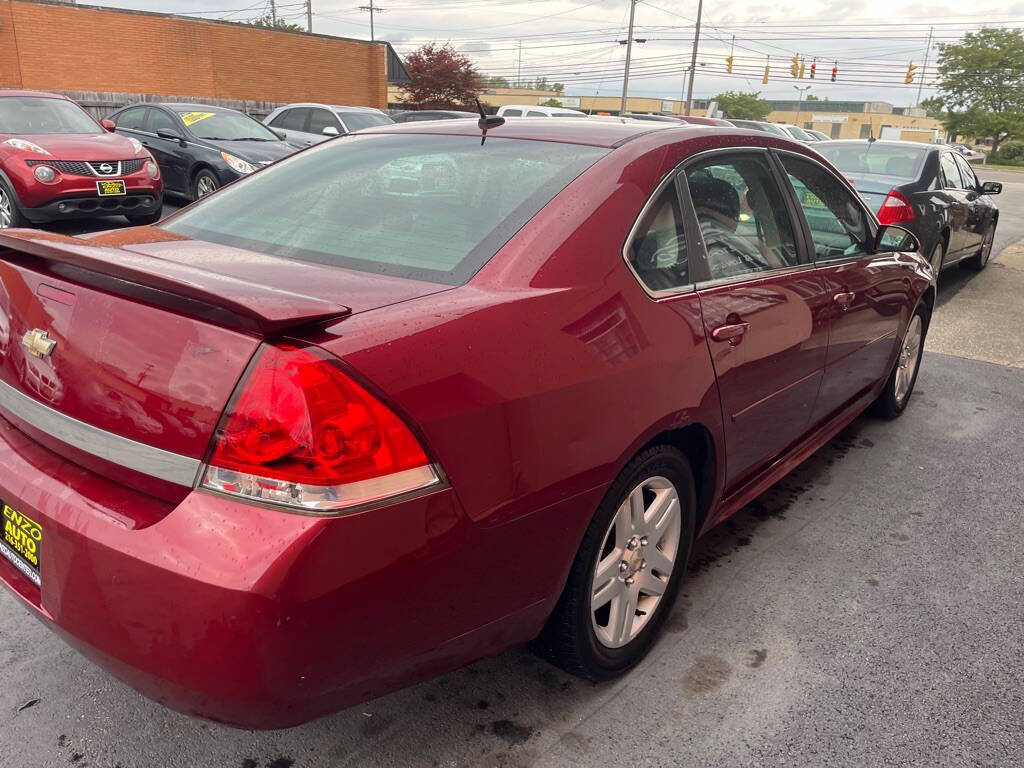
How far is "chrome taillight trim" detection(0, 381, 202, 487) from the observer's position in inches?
65.4

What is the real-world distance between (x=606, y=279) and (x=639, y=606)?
1031mm

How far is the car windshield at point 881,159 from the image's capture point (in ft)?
26.5

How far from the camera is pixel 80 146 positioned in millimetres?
8688

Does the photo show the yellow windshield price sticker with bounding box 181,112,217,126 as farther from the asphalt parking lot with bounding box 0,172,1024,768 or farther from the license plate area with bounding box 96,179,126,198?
the asphalt parking lot with bounding box 0,172,1024,768

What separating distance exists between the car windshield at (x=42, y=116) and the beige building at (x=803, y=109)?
253 ft

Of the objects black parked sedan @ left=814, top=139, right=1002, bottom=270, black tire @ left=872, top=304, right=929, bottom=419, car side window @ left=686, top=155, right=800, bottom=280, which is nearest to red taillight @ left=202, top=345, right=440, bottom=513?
car side window @ left=686, top=155, right=800, bottom=280

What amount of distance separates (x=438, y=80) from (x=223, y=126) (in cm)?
2436

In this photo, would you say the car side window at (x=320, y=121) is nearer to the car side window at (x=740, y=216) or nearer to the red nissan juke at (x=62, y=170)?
the red nissan juke at (x=62, y=170)

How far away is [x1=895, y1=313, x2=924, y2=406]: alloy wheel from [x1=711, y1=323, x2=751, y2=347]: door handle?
2322 mm

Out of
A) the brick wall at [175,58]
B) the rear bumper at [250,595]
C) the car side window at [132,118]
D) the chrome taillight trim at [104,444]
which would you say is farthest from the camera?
the brick wall at [175,58]

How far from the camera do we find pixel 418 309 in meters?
1.81

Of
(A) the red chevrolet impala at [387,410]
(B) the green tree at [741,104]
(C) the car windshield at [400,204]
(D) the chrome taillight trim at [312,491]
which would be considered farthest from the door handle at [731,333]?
(B) the green tree at [741,104]

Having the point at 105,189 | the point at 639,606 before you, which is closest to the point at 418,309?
the point at 639,606

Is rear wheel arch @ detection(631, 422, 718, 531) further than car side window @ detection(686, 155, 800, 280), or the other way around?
car side window @ detection(686, 155, 800, 280)
